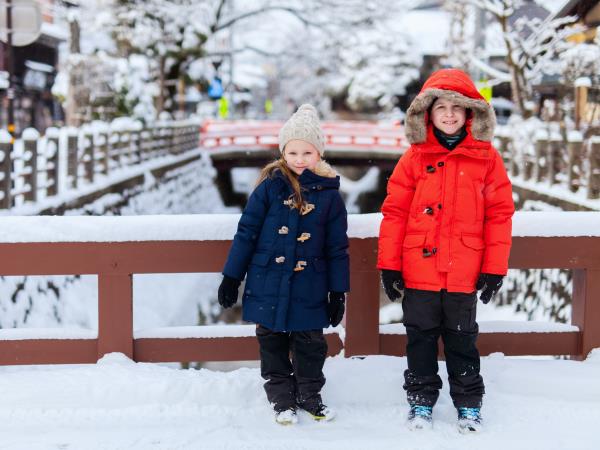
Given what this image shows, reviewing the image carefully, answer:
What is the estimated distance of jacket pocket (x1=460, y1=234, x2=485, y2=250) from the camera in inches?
124

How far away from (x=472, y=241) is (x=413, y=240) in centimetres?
24

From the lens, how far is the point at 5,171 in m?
Result: 9.62

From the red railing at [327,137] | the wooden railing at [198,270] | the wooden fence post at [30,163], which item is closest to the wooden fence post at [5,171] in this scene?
the wooden fence post at [30,163]

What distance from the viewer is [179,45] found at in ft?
77.3

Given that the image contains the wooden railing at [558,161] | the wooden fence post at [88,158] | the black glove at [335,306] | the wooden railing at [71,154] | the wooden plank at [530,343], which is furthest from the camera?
the wooden fence post at [88,158]

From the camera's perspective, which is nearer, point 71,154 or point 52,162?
point 52,162

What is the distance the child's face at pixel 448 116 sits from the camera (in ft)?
10.5

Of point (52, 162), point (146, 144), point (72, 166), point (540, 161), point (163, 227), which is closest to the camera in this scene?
point (163, 227)

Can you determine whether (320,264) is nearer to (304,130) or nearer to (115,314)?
(304,130)

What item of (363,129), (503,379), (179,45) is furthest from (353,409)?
(179,45)

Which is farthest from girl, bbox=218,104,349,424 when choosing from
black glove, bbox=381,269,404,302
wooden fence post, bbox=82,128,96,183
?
wooden fence post, bbox=82,128,96,183

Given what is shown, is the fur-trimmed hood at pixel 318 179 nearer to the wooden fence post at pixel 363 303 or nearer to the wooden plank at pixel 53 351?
the wooden fence post at pixel 363 303

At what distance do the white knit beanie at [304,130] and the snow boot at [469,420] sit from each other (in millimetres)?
1256

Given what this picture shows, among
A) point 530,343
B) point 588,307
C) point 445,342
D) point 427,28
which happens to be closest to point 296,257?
point 445,342
